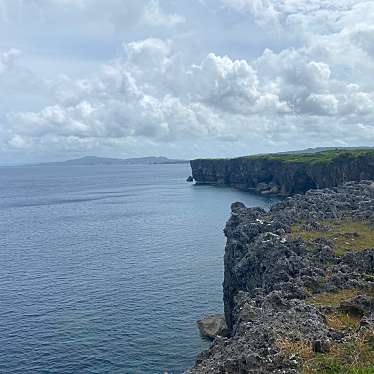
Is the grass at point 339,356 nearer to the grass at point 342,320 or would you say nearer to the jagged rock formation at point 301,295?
the jagged rock formation at point 301,295

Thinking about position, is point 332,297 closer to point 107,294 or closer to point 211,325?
point 211,325

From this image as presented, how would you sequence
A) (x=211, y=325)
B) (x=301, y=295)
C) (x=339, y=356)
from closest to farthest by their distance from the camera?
(x=339, y=356)
(x=301, y=295)
(x=211, y=325)

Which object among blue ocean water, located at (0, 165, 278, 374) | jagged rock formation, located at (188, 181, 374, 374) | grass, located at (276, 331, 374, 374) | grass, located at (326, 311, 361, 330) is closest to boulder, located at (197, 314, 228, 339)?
blue ocean water, located at (0, 165, 278, 374)

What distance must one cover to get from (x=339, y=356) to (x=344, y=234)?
3493 centimetres

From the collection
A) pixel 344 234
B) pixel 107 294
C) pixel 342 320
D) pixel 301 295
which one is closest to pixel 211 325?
pixel 344 234

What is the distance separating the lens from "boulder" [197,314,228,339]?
59.1 m

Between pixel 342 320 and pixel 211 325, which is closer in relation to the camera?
pixel 342 320

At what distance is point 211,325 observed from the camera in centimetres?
6122

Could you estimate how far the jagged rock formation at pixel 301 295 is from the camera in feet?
82.7

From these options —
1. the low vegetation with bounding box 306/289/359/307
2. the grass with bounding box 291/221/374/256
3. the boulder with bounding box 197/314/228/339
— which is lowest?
the boulder with bounding box 197/314/228/339

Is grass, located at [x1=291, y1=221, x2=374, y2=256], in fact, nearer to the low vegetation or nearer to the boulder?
the low vegetation

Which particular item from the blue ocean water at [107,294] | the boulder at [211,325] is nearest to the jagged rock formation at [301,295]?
the boulder at [211,325]

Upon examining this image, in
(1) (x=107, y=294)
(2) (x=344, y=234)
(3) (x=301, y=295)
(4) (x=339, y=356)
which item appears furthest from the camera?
(1) (x=107, y=294)

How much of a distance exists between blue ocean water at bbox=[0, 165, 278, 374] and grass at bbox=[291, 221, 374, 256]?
57.8 ft
